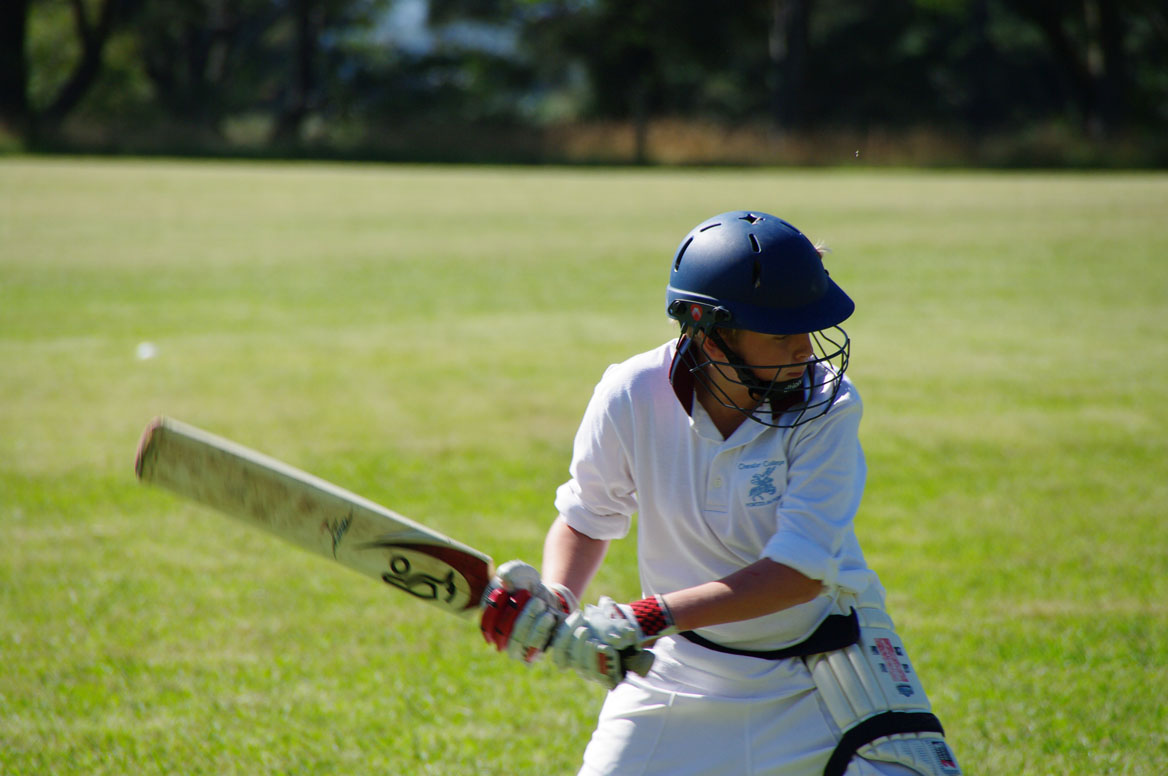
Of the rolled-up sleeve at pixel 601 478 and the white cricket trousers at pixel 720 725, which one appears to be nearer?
the white cricket trousers at pixel 720 725

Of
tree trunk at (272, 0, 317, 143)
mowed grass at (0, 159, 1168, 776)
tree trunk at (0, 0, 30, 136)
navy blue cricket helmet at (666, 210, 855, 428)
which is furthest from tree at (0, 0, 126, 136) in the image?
navy blue cricket helmet at (666, 210, 855, 428)

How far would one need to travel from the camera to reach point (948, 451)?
7070 millimetres

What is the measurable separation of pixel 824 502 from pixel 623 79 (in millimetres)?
48770

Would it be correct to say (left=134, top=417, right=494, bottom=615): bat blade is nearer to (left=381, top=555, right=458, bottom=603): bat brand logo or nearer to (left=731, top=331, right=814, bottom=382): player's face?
(left=381, top=555, right=458, bottom=603): bat brand logo

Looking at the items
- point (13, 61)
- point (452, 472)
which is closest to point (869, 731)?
point (452, 472)

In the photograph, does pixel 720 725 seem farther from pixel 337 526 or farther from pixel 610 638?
pixel 337 526

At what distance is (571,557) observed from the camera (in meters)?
2.67

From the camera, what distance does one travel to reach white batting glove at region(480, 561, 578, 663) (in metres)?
2.31

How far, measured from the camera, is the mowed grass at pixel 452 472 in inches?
143

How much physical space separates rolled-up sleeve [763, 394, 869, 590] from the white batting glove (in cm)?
46

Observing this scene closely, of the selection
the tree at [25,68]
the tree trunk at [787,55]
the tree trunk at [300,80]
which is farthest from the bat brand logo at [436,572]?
the tree trunk at [300,80]

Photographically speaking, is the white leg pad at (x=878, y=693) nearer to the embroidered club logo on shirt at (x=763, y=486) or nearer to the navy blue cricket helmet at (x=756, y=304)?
the embroidered club logo on shirt at (x=763, y=486)

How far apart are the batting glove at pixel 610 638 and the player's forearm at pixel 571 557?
1.05ft

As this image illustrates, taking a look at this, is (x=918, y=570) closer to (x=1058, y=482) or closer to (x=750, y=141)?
(x=1058, y=482)
